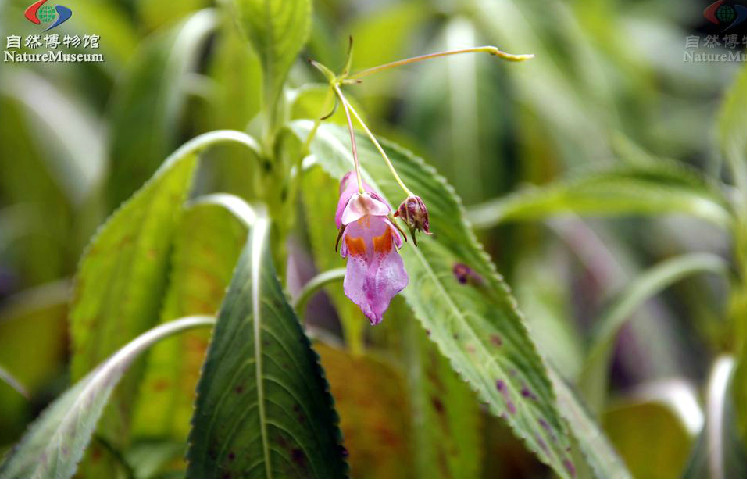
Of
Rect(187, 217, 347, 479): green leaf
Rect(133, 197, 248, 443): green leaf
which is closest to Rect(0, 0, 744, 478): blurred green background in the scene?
Rect(133, 197, 248, 443): green leaf

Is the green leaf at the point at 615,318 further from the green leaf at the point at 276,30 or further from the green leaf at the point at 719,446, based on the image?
the green leaf at the point at 276,30

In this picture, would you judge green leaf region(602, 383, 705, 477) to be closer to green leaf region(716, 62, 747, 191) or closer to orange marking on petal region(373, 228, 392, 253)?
green leaf region(716, 62, 747, 191)

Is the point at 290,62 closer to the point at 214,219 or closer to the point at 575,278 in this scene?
the point at 214,219

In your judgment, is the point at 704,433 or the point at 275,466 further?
the point at 704,433

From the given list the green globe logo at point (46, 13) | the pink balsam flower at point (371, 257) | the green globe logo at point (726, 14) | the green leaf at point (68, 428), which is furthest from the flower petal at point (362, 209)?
A: the green globe logo at point (726, 14)

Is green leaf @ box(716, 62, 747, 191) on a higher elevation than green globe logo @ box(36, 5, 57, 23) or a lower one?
lower

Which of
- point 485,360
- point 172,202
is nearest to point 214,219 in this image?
point 172,202

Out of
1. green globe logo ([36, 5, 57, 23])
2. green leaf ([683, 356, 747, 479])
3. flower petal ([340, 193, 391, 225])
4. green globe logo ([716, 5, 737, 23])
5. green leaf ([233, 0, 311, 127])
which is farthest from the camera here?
green globe logo ([716, 5, 737, 23])
